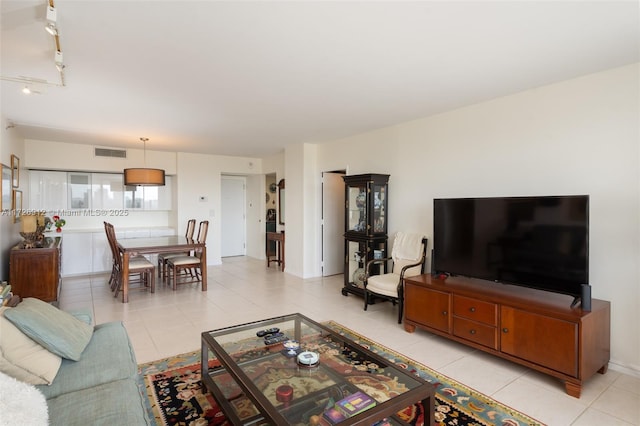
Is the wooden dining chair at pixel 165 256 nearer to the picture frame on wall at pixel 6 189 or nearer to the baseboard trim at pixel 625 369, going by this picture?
the picture frame on wall at pixel 6 189

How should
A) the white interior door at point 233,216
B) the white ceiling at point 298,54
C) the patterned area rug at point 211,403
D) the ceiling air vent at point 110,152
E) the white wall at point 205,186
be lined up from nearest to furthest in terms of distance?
the white ceiling at point 298,54 → the patterned area rug at point 211,403 → the ceiling air vent at point 110,152 → the white wall at point 205,186 → the white interior door at point 233,216

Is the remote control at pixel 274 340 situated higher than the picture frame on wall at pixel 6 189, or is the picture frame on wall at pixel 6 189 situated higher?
the picture frame on wall at pixel 6 189

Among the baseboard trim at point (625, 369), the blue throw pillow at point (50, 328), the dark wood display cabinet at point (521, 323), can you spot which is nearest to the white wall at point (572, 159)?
the baseboard trim at point (625, 369)

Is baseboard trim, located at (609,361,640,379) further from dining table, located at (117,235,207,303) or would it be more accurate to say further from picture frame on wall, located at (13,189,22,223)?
picture frame on wall, located at (13,189,22,223)

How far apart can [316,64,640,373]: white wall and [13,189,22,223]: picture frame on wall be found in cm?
560

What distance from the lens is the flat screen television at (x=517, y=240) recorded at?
2.56m

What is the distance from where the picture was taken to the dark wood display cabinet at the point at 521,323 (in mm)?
2363

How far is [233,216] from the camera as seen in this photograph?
27.7 ft

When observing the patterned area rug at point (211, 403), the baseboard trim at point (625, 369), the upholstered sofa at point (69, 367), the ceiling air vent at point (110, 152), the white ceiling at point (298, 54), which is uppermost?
the white ceiling at point (298, 54)

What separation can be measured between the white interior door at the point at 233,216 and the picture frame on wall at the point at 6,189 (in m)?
4.15

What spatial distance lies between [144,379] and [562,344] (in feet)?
10.1

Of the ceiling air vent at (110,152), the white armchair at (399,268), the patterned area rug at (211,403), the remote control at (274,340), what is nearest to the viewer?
the patterned area rug at (211,403)

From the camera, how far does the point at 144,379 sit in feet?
8.34

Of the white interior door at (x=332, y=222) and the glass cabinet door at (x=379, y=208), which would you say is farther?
the white interior door at (x=332, y=222)
